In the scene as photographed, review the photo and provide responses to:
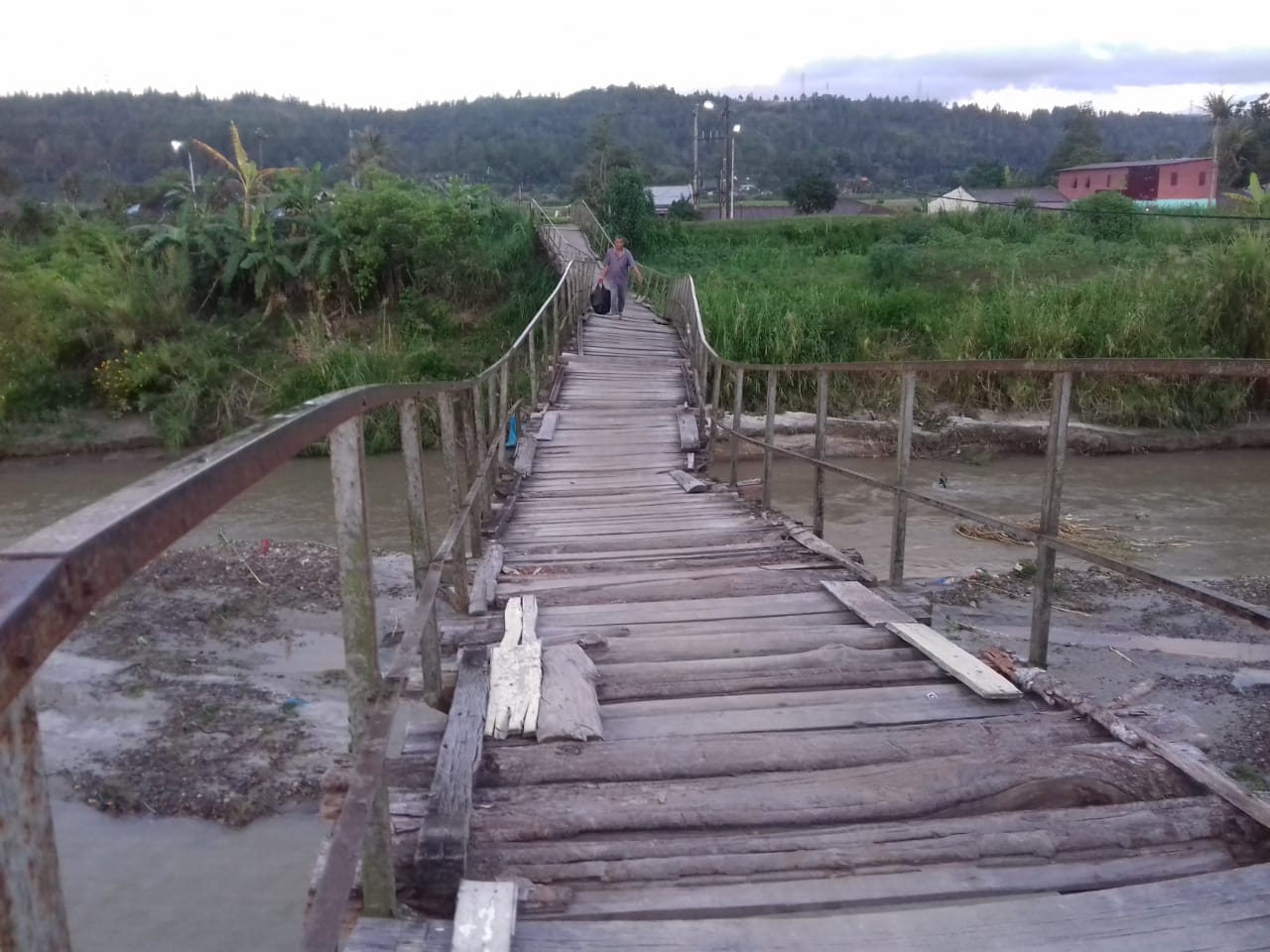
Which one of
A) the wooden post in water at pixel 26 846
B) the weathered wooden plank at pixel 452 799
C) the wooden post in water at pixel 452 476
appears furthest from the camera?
the wooden post in water at pixel 452 476

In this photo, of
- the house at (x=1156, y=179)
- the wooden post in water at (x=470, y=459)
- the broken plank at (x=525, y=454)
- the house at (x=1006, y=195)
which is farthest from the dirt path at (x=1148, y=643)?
the house at (x=1156, y=179)

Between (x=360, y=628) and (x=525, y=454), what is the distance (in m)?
6.96

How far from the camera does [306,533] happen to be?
12.6 meters

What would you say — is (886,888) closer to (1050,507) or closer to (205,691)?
(1050,507)

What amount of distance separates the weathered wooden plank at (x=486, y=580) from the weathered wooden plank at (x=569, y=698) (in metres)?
0.82

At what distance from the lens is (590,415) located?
35.0 ft

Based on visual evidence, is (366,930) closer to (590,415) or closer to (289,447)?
(289,447)

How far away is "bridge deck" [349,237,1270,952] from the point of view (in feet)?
5.92

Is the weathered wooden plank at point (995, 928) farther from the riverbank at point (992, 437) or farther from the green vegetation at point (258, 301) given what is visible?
the green vegetation at point (258, 301)

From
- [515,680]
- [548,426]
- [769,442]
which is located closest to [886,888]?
[515,680]

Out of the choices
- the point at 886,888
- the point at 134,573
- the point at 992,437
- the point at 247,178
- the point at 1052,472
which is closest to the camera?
the point at 134,573

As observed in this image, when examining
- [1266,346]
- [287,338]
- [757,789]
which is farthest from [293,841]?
[1266,346]

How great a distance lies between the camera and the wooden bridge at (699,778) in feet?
4.03

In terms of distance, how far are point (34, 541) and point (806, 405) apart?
18.1m
